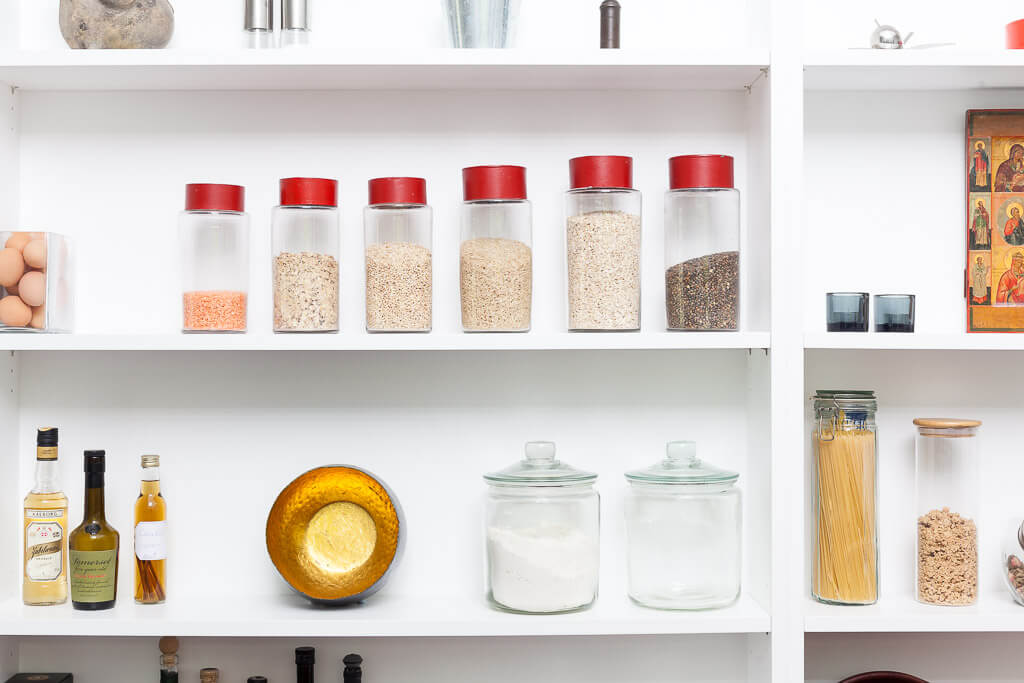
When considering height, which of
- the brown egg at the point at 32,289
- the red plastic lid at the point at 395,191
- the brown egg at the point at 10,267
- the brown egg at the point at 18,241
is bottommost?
the brown egg at the point at 32,289

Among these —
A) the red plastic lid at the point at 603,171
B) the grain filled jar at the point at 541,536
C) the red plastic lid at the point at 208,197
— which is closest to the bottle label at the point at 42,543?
the red plastic lid at the point at 208,197

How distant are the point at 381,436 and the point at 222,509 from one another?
0.89 feet

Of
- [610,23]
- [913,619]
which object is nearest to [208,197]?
[610,23]

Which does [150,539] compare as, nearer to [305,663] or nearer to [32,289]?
[305,663]

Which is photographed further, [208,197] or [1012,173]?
[1012,173]

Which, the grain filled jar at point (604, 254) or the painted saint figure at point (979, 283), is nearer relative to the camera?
the grain filled jar at point (604, 254)

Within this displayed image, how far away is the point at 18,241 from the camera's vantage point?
1.29 metres

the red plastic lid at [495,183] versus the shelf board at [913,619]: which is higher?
the red plastic lid at [495,183]

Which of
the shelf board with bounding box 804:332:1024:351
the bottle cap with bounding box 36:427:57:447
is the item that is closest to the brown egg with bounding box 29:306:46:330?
the bottle cap with bounding box 36:427:57:447

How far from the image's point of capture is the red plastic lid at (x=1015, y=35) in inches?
52.7

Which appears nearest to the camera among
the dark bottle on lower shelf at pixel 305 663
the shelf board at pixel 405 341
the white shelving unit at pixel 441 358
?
the shelf board at pixel 405 341

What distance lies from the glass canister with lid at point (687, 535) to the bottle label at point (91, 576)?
744 mm

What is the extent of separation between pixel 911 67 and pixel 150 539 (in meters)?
1.24

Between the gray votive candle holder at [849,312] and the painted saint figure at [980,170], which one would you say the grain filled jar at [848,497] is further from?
the painted saint figure at [980,170]
